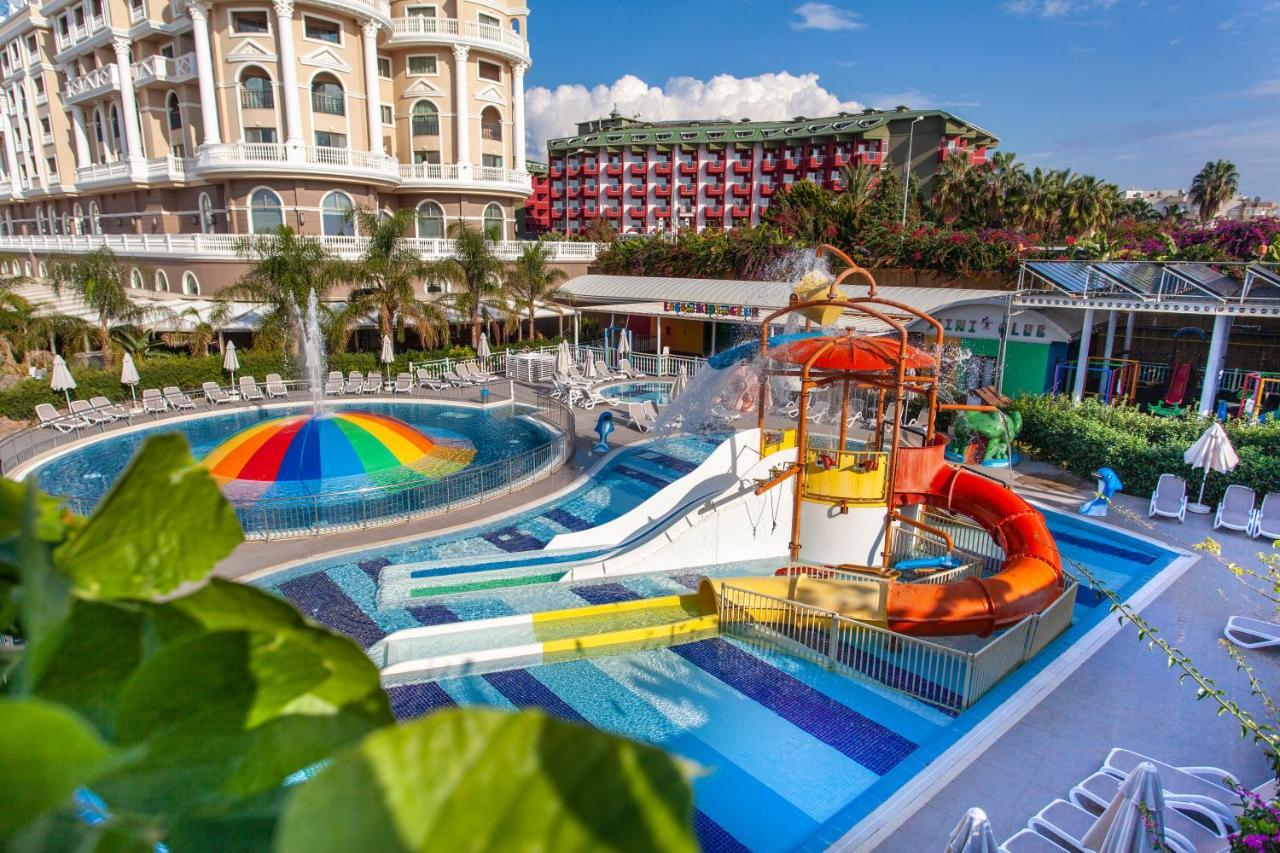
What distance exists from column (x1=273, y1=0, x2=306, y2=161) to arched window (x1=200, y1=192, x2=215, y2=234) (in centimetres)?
635

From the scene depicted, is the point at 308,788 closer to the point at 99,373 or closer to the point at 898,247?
the point at 99,373

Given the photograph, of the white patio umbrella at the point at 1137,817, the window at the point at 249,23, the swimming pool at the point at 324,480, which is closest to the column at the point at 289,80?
the window at the point at 249,23

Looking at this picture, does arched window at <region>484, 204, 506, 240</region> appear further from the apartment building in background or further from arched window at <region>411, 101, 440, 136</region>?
the apartment building in background

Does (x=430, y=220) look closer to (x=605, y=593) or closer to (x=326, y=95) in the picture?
(x=326, y=95)

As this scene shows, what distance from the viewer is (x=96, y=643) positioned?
3.06 ft

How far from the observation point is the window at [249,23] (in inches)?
1346

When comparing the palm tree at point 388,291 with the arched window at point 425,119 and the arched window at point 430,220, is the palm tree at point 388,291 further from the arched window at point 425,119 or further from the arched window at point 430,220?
the arched window at point 425,119

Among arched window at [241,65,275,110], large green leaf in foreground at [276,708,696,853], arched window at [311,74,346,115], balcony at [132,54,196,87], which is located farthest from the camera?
balcony at [132,54,196,87]

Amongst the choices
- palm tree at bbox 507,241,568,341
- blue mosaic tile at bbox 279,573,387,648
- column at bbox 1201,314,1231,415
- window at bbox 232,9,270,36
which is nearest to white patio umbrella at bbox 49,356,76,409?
blue mosaic tile at bbox 279,573,387,648

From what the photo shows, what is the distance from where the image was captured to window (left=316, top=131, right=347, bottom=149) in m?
36.5

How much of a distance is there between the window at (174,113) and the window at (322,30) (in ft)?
32.0

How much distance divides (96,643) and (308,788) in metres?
0.48

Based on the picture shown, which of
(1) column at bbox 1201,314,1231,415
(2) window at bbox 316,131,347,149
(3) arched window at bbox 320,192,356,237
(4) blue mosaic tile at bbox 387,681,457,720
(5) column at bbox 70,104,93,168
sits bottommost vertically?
(4) blue mosaic tile at bbox 387,681,457,720

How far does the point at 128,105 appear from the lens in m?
39.2
